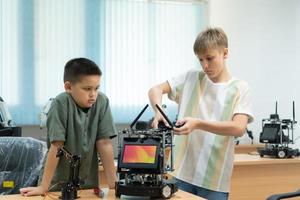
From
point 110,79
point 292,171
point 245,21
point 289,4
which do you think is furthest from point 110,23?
point 292,171

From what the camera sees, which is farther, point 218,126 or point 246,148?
point 246,148

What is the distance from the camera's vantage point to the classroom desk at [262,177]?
11.2 ft

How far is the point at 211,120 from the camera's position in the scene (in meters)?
1.85

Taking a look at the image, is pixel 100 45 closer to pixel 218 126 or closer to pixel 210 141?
pixel 210 141

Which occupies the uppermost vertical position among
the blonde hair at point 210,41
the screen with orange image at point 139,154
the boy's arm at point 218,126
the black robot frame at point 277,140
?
the blonde hair at point 210,41

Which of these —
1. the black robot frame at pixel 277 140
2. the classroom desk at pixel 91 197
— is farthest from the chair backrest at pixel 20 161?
the black robot frame at pixel 277 140

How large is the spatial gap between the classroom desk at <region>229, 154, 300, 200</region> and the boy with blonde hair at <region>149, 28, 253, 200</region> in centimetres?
152

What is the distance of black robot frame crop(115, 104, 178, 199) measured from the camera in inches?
61.6

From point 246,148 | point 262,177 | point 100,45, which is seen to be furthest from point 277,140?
point 100,45

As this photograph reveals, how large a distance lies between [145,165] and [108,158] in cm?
36

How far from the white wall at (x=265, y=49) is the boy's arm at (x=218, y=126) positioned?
2.60 m

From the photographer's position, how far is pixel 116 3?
446 centimetres

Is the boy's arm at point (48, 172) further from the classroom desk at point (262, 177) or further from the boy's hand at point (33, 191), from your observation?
the classroom desk at point (262, 177)

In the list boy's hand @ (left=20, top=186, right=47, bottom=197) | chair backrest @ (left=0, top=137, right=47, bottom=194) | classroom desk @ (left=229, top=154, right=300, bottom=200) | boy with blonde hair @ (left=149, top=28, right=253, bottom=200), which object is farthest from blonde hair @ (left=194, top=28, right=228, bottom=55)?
classroom desk @ (left=229, top=154, right=300, bottom=200)
